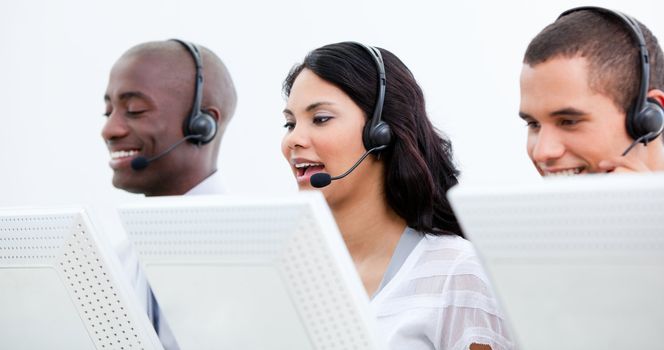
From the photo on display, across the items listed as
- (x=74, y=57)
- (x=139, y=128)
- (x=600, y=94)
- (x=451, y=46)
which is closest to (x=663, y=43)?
(x=451, y=46)

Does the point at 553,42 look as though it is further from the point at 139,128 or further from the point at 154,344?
the point at 139,128

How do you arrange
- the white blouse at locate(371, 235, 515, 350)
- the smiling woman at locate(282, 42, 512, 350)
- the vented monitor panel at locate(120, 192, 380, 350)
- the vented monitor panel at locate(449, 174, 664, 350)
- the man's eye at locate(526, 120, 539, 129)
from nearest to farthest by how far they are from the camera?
the vented monitor panel at locate(449, 174, 664, 350)
the vented monitor panel at locate(120, 192, 380, 350)
the man's eye at locate(526, 120, 539, 129)
the white blouse at locate(371, 235, 515, 350)
the smiling woman at locate(282, 42, 512, 350)

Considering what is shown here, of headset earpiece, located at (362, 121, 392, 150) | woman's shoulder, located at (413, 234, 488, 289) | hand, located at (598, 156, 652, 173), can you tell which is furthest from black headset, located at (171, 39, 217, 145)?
hand, located at (598, 156, 652, 173)

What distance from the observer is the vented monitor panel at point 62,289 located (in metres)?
1.50

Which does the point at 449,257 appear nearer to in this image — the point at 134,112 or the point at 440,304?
the point at 440,304

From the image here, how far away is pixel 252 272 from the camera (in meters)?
1.30

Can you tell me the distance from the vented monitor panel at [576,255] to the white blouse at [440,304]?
2.14 feet

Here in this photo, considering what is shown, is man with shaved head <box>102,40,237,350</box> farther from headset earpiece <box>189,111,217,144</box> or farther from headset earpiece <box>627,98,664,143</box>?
headset earpiece <box>627,98,664,143</box>

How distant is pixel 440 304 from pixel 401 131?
0.45 meters

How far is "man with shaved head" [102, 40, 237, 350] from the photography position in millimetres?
2400

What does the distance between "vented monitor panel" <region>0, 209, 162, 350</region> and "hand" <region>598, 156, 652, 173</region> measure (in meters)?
0.84

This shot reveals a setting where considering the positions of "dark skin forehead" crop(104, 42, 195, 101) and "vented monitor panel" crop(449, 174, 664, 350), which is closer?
"vented monitor panel" crop(449, 174, 664, 350)

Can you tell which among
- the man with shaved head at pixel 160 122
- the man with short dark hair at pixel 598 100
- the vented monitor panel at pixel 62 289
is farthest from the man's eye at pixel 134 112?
the man with short dark hair at pixel 598 100

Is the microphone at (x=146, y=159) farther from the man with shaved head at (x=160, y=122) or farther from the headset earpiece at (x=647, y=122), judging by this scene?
the headset earpiece at (x=647, y=122)
